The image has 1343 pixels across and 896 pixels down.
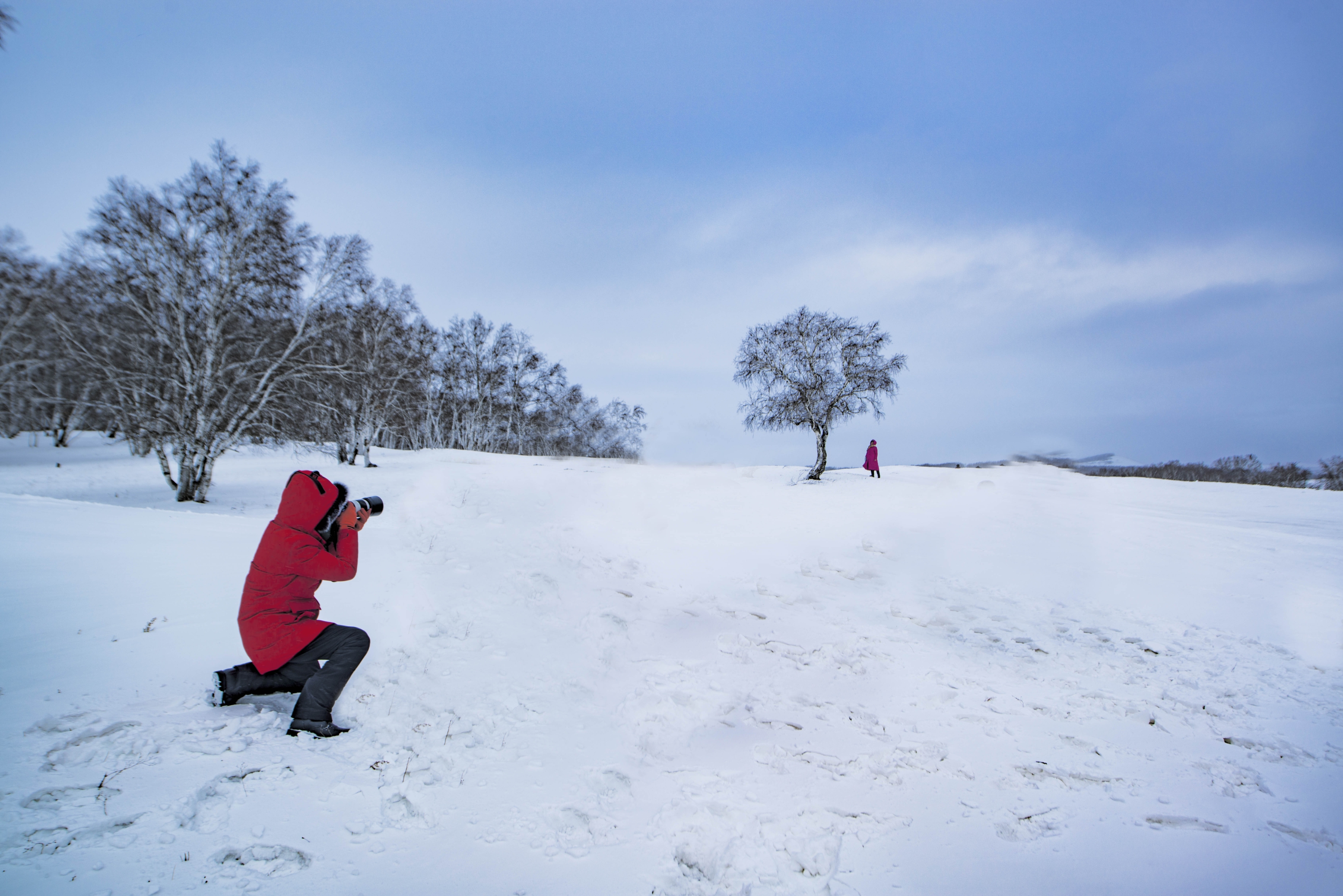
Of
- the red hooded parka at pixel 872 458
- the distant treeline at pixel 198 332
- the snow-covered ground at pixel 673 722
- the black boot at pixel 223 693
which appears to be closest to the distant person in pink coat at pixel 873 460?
the red hooded parka at pixel 872 458

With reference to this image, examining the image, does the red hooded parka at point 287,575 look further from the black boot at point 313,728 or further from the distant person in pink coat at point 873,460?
the distant person in pink coat at point 873,460

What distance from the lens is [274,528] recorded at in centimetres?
386

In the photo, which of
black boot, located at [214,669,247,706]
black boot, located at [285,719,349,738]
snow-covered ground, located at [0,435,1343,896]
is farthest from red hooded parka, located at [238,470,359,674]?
snow-covered ground, located at [0,435,1343,896]

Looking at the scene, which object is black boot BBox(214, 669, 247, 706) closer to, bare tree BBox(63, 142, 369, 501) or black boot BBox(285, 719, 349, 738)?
black boot BBox(285, 719, 349, 738)

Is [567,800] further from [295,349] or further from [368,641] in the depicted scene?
[295,349]

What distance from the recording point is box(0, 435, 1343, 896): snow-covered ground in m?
3.13

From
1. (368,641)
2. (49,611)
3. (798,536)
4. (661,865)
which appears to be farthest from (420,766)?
(798,536)

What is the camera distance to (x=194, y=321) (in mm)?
14883

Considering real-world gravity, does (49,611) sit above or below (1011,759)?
above

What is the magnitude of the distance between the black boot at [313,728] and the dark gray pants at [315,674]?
0.03 metres

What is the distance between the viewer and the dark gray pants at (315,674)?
3.89m

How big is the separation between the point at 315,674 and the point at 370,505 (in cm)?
128

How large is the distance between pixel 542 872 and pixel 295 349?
56.3 ft

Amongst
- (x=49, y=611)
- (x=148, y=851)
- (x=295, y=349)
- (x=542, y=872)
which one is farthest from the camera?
(x=295, y=349)
